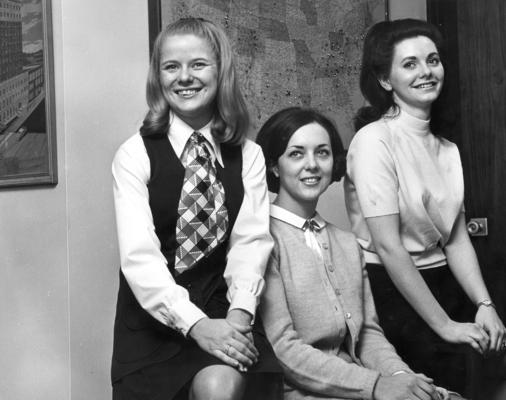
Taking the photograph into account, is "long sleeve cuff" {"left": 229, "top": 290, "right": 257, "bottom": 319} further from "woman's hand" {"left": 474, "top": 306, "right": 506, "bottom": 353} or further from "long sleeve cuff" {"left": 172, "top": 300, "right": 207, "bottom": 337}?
"woman's hand" {"left": 474, "top": 306, "right": 506, "bottom": 353}

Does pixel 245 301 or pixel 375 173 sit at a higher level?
pixel 375 173

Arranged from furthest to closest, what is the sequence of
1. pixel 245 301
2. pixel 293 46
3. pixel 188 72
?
1. pixel 293 46
2. pixel 188 72
3. pixel 245 301

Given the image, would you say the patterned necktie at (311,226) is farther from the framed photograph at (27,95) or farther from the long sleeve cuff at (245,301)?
the framed photograph at (27,95)

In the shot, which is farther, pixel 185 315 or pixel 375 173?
pixel 375 173

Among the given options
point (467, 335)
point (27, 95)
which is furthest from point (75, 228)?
point (467, 335)

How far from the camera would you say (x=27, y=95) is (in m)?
2.31

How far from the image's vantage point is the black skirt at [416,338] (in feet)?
7.61

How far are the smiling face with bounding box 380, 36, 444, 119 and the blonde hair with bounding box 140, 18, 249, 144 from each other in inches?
20.9

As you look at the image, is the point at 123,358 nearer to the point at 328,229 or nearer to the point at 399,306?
the point at 328,229

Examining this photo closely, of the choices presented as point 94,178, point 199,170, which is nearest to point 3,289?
point 94,178

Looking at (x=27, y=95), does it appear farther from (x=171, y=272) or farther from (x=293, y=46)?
(x=293, y=46)

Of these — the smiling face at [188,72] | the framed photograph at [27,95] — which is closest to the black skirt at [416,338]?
the smiling face at [188,72]

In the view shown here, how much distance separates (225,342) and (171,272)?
0.28 m

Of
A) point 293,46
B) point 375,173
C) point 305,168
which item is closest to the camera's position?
point 305,168
